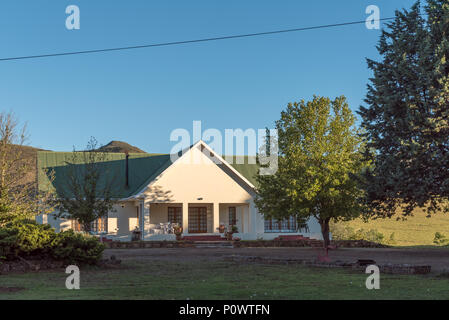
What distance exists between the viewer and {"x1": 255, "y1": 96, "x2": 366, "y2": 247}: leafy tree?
30047 mm

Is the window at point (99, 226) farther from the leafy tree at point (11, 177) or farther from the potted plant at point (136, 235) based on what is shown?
the leafy tree at point (11, 177)

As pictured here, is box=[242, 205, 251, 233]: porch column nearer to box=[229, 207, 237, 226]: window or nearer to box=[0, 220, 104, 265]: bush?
box=[229, 207, 237, 226]: window

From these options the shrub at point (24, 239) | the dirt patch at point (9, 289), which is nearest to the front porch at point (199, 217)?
the shrub at point (24, 239)

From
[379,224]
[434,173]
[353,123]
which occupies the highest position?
[353,123]

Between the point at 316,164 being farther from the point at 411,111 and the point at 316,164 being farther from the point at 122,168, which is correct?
the point at 122,168

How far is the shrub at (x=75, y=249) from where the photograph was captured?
1830 cm

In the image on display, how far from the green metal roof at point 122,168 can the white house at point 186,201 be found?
8 centimetres

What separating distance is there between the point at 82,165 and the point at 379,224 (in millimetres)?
49446

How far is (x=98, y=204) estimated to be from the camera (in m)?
32.7

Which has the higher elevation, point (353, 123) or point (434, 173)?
point (353, 123)

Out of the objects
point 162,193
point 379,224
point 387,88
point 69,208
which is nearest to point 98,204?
point 69,208

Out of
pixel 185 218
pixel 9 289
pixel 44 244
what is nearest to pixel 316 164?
pixel 185 218

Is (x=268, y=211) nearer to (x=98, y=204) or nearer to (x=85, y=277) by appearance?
(x=98, y=204)
